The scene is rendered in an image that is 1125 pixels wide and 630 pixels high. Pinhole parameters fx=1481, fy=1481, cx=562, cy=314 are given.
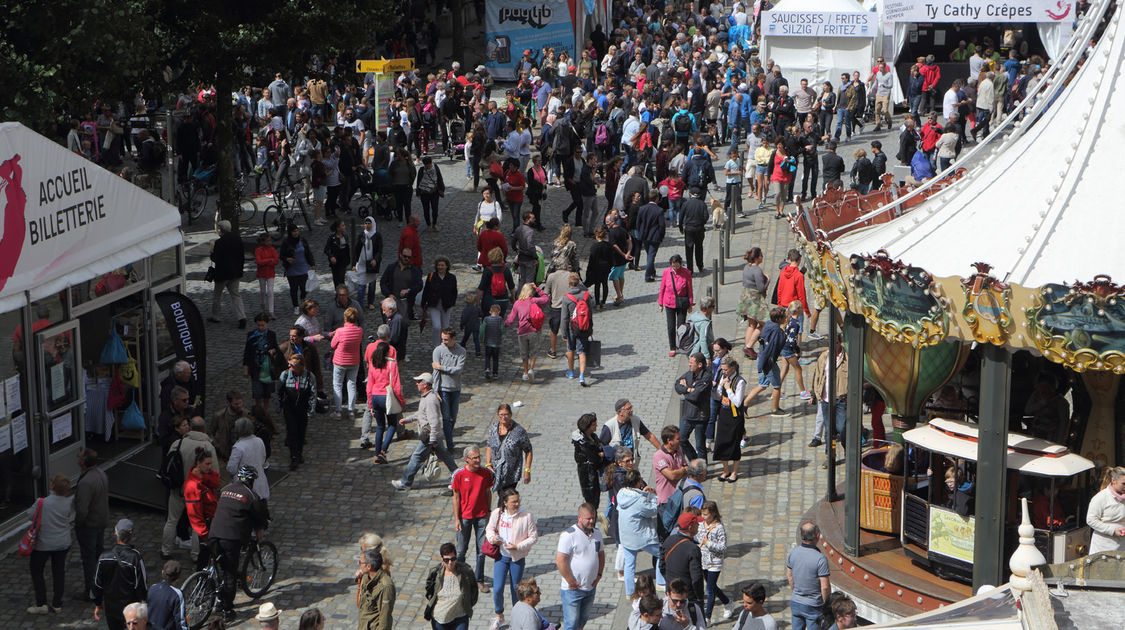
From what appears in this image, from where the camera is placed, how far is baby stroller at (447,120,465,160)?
33.4 metres

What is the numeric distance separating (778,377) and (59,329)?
28.5 feet

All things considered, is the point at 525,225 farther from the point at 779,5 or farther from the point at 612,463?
the point at 779,5

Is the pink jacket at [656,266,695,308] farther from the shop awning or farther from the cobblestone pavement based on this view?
the shop awning

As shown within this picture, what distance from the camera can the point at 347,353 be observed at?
1848 cm

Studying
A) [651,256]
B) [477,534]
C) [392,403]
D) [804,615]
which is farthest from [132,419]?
[651,256]

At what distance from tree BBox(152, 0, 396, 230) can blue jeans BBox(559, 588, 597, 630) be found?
13858mm

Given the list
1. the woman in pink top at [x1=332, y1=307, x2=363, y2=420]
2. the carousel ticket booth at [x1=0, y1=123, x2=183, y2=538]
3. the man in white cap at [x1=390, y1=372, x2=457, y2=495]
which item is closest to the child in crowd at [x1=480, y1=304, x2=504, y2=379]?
the woman in pink top at [x1=332, y1=307, x2=363, y2=420]

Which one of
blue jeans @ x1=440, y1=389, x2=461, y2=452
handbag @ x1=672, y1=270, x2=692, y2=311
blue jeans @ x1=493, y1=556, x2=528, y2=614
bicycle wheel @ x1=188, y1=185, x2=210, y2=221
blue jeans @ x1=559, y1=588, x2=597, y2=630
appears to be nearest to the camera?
blue jeans @ x1=559, y1=588, x2=597, y2=630

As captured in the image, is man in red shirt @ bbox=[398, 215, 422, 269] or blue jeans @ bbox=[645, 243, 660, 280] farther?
blue jeans @ bbox=[645, 243, 660, 280]

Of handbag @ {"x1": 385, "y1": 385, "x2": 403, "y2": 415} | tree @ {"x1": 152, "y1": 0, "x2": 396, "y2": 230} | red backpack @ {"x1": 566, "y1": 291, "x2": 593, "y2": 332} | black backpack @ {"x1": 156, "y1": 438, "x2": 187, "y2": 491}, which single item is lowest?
black backpack @ {"x1": 156, "y1": 438, "x2": 187, "y2": 491}

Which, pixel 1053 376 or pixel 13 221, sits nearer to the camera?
pixel 1053 376

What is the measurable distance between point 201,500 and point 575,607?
13.0 ft

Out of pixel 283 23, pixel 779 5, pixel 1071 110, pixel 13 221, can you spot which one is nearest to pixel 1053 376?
pixel 1071 110

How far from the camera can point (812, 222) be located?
15.8 metres
